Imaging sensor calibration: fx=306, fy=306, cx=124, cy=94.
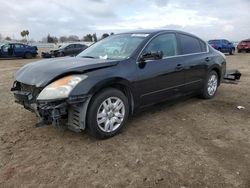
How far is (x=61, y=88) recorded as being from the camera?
404cm

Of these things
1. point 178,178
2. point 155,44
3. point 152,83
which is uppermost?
point 155,44

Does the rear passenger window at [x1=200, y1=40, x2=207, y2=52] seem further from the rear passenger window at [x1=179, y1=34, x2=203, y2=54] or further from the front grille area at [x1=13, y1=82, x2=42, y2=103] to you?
the front grille area at [x1=13, y1=82, x2=42, y2=103]

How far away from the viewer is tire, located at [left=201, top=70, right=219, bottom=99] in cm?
675

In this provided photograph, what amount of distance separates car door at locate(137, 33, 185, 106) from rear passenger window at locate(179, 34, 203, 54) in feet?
0.86

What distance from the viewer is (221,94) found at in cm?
752

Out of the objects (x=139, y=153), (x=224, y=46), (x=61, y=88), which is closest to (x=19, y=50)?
(x=224, y=46)

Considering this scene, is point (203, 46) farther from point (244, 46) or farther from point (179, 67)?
point (244, 46)

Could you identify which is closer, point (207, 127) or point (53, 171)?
point (53, 171)

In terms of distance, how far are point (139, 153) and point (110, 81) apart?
44.0 inches

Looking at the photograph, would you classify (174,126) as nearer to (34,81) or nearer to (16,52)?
(34,81)

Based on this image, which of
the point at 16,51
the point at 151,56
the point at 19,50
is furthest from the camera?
the point at 19,50

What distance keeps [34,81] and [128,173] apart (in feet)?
6.14

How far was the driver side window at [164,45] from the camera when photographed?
17.3ft

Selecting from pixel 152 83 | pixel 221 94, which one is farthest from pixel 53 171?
pixel 221 94
